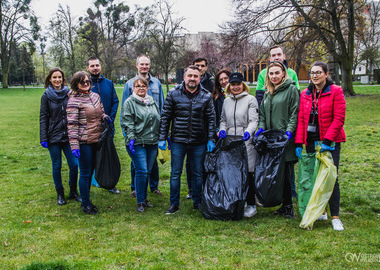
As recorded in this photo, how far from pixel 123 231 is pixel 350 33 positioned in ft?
68.0

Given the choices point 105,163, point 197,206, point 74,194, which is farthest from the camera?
point 74,194

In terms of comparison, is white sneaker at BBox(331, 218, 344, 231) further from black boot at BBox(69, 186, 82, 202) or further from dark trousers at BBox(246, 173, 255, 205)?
black boot at BBox(69, 186, 82, 202)

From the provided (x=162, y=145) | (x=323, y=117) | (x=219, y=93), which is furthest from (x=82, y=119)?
(x=323, y=117)

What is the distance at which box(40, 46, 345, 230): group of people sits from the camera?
3.96m

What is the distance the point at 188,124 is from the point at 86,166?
1445 mm

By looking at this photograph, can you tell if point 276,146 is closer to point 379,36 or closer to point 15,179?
point 15,179

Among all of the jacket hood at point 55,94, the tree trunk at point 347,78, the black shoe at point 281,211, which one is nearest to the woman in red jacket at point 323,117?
the black shoe at point 281,211

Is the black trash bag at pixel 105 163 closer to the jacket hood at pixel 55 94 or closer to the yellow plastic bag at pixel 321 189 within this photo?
the jacket hood at pixel 55 94

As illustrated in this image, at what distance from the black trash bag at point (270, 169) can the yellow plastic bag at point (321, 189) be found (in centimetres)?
40

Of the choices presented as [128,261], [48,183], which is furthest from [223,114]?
[48,183]

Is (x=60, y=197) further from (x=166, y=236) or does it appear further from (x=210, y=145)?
(x=210, y=145)

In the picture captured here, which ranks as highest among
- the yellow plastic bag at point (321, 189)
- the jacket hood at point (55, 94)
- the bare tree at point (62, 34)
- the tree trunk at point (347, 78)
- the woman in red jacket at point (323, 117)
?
the bare tree at point (62, 34)

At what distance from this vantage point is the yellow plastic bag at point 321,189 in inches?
147

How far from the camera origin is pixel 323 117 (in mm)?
3828
